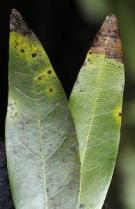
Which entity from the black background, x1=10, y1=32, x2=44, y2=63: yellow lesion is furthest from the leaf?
the black background

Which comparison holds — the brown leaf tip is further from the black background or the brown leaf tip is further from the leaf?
the black background

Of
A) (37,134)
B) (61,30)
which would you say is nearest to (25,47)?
(37,134)

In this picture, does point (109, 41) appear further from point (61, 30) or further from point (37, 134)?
point (61, 30)

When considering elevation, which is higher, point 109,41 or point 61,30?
point 109,41

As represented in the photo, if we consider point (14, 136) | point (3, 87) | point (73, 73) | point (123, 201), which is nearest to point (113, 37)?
point (14, 136)

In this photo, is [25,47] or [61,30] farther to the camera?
[61,30]

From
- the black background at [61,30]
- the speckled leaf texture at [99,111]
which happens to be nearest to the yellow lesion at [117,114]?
the speckled leaf texture at [99,111]

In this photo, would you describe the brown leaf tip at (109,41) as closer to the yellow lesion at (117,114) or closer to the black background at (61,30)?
the yellow lesion at (117,114)
